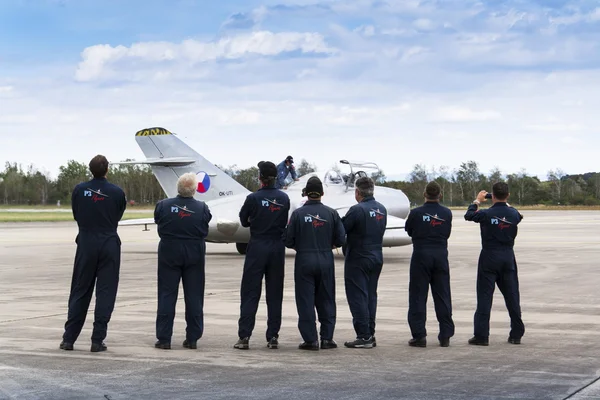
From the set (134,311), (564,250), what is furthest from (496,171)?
(134,311)

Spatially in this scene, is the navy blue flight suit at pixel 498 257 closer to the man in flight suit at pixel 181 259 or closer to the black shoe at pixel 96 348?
the man in flight suit at pixel 181 259

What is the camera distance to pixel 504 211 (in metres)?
10.8

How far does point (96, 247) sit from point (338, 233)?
8.93 ft

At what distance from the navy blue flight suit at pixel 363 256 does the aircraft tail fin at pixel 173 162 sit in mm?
16048

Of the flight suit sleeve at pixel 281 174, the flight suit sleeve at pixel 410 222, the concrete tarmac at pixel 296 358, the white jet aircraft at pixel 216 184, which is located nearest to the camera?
the concrete tarmac at pixel 296 358

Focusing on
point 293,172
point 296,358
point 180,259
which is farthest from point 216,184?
point 296,358

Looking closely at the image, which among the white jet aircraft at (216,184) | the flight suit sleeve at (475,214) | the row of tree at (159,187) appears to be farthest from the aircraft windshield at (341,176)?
the row of tree at (159,187)

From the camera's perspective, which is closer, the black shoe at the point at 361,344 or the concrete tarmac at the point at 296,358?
the concrete tarmac at the point at 296,358

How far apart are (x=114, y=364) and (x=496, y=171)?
147 metres

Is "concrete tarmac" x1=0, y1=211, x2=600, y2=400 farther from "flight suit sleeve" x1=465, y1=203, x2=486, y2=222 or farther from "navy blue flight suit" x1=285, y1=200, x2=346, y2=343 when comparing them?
"flight suit sleeve" x1=465, y1=203, x2=486, y2=222

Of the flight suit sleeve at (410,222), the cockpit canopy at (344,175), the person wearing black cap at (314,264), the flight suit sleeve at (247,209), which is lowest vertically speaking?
the person wearing black cap at (314,264)

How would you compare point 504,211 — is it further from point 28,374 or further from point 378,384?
point 28,374

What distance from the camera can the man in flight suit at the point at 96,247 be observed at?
9938mm

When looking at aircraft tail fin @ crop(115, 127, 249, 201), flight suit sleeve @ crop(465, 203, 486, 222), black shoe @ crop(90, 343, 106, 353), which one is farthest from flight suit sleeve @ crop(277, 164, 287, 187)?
black shoe @ crop(90, 343, 106, 353)
